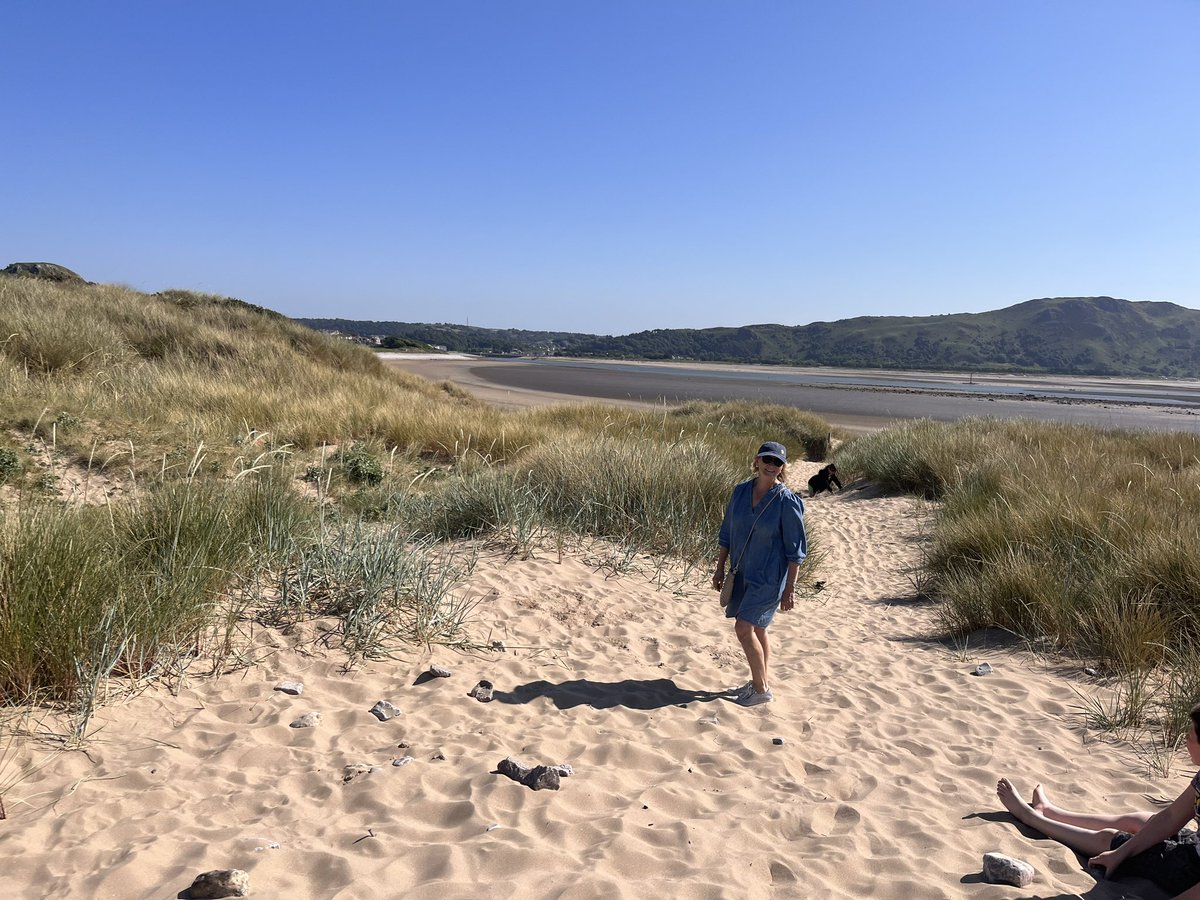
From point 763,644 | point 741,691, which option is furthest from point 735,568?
point 741,691

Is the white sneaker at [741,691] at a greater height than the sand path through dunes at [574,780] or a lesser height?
lesser

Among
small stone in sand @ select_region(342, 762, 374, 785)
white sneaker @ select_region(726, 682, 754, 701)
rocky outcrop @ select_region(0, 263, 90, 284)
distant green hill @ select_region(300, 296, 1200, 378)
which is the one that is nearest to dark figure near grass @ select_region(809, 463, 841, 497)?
white sneaker @ select_region(726, 682, 754, 701)

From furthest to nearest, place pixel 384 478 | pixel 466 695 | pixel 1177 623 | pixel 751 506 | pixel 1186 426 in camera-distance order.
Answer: pixel 1186 426, pixel 384 478, pixel 1177 623, pixel 751 506, pixel 466 695

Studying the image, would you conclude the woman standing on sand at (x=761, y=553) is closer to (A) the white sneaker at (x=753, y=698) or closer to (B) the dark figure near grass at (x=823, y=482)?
(A) the white sneaker at (x=753, y=698)

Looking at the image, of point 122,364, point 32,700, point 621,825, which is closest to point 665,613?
point 621,825

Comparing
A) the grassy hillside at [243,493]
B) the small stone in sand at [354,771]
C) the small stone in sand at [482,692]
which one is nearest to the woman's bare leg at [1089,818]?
the small stone in sand at [482,692]

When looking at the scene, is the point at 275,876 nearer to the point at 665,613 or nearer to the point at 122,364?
the point at 665,613

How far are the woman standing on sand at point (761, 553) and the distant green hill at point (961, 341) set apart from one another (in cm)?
12070

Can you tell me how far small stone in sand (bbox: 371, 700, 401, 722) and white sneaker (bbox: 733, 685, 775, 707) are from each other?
2207mm

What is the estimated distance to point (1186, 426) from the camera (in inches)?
1138

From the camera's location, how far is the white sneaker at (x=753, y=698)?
4.70 metres

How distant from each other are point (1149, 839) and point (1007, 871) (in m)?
0.55

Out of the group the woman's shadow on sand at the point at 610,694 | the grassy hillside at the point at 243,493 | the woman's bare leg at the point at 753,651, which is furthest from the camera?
the woman's bare leg at the point at 753,651

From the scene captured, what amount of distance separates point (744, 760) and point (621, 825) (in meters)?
1.07
